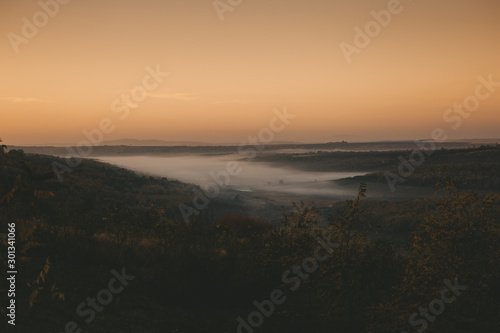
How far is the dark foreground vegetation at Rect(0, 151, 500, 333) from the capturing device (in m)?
6.64

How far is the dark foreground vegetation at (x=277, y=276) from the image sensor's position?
664 cm

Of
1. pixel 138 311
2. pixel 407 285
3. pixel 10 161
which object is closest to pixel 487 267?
pixel 407 285

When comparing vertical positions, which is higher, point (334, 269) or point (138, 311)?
point (334, 269)

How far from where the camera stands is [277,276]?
9773 mm

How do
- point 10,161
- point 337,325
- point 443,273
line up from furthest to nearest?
point 10,161
point 337,325
point 443,273

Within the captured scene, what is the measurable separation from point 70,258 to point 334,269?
6.59m

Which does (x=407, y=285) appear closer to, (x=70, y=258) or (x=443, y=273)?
(x=443, y=273)

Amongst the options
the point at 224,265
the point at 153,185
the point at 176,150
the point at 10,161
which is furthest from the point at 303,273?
the point at 176,150

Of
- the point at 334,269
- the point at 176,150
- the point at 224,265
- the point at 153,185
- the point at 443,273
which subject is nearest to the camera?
the point at 443,273

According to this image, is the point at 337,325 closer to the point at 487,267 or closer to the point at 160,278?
the point at 487,267

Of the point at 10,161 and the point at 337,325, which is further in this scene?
the point at 10,161

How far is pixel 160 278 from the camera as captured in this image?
9.14 m

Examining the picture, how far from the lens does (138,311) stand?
301 inches

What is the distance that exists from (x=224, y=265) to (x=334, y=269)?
140 inches
